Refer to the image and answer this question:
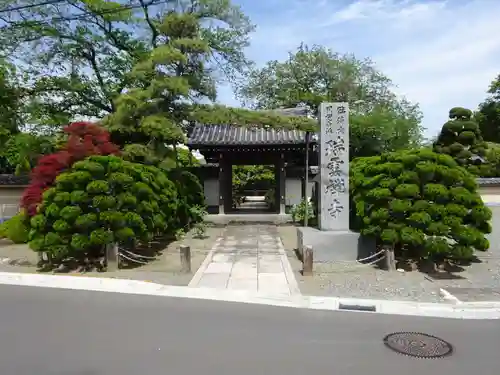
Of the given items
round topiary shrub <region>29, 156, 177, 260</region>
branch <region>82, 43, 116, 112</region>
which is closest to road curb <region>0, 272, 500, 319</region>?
round topiary shrub <region>29, 156, 177, 260</region>

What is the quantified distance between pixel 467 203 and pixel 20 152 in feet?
59.5

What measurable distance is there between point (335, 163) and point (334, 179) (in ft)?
1.58

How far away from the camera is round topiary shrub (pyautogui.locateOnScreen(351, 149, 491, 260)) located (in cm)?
1045

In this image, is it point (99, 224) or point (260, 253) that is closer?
point (99, 224)

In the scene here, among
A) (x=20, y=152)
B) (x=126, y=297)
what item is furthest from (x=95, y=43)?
(x=126, y=297)

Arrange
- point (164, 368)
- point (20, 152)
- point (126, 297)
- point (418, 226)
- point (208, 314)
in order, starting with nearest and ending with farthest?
point (164, 368) → point (208, 314) → point (126, 297) → point (418, 226) → point (20, 152)

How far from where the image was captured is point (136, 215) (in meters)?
11.1

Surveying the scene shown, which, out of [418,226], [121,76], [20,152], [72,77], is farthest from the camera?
[121,76]

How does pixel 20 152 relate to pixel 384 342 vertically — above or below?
above

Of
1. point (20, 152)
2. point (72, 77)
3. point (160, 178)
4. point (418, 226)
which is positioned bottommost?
point (418, 226)

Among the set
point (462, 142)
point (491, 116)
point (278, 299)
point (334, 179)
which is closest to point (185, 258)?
point (278, 299)

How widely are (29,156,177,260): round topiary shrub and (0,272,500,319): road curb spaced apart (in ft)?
4.04

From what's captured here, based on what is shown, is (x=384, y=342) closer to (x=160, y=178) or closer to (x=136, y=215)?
(x=136, y=215)

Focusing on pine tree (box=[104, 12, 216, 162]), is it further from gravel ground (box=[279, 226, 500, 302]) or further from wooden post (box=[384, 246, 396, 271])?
wooden post (box=[384, 246, 396, 271])
